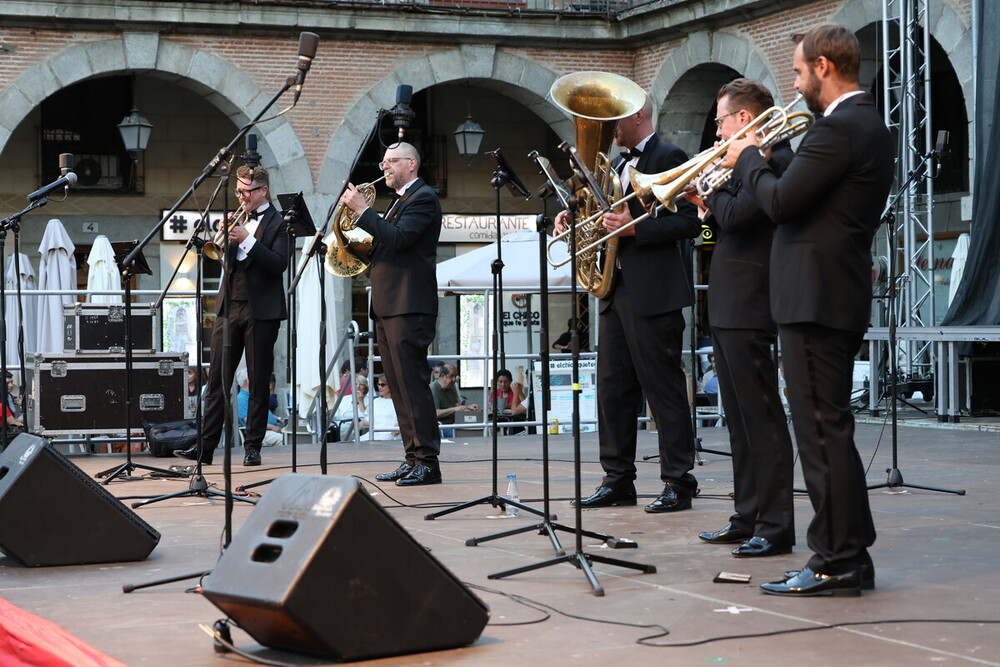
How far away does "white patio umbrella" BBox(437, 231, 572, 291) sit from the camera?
14.1m

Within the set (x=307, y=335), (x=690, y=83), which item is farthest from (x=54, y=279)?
(x=690, y=83)

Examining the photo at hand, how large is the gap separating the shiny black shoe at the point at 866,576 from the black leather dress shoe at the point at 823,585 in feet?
0.24

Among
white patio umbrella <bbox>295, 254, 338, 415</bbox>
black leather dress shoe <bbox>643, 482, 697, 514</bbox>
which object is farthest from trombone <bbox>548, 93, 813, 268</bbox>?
white patio umbrella <bbox>295, 254, 338, 415</bbox>

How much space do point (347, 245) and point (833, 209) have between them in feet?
13.3

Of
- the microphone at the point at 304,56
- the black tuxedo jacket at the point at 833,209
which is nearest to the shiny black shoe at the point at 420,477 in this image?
the microphone at the point at 304,56

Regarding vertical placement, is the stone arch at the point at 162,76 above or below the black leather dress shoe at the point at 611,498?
above

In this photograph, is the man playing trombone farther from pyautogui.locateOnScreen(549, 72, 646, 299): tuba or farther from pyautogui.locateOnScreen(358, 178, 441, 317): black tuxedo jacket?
pyautogui.locateOnScreen(358, 178, 441, 317): black tuxedo jacket

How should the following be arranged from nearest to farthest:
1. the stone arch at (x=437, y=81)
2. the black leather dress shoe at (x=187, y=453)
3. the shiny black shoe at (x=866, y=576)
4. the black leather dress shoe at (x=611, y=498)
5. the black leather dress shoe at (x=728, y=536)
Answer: the shiny black shoe at (x=866, y=576) < the black leather dress shoe at (x=728, y=536) < the black leather dress shoe at (x=611, y=498) < the black leather dress shoe at (x=187, y=453) < the stone arch at (x=437, y=81)

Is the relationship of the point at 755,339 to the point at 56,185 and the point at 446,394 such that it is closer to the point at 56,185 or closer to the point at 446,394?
the point at 56,185

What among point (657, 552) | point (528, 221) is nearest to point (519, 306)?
point (528, 221)

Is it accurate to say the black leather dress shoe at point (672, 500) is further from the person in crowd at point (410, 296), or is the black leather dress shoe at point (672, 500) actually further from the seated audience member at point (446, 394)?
the seated audience member at point (446, 394)

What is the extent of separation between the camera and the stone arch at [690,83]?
1817cm

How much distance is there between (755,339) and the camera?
5.30 m

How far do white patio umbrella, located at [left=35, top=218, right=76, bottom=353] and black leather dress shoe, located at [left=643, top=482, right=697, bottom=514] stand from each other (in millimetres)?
8362
